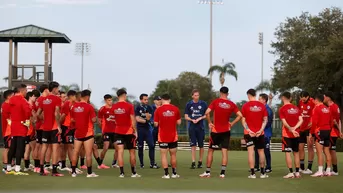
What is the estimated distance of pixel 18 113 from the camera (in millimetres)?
15461

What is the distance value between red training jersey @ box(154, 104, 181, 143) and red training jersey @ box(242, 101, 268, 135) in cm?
168

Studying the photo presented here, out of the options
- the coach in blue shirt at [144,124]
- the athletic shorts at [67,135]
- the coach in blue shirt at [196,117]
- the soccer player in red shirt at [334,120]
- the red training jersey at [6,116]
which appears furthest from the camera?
the coach in blue shirt at [144,124]

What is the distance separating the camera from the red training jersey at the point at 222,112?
1507cm

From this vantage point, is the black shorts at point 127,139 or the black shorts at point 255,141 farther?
the black shorts at point 127,139

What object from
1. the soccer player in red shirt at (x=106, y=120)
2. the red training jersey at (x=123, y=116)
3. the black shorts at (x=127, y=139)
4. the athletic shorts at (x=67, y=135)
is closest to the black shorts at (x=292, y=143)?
the black shorts at (x=127, y=139)

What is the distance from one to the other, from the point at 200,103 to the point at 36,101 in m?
4.85

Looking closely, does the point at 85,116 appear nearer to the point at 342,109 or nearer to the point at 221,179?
the point at 221,179

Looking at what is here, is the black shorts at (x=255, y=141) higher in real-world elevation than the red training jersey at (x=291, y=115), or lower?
lower

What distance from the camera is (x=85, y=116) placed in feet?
48.9

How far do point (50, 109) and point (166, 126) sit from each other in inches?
115

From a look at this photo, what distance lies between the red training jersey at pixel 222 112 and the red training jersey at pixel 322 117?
6.65ft

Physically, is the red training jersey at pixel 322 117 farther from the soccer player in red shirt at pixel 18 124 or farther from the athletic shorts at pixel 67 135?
the soccer player in red shirt at pixel 18 124

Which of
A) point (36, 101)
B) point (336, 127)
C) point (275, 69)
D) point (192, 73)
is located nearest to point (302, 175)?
point (336, 127)

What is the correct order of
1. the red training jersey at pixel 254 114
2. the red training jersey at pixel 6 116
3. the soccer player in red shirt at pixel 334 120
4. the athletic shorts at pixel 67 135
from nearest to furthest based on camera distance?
the red training jersey at pixel 254 114
the soccer player in red shirt at pixel 334 120
the red training jersey at pixel 6 116
the athletic shorts at pixel 67 135
